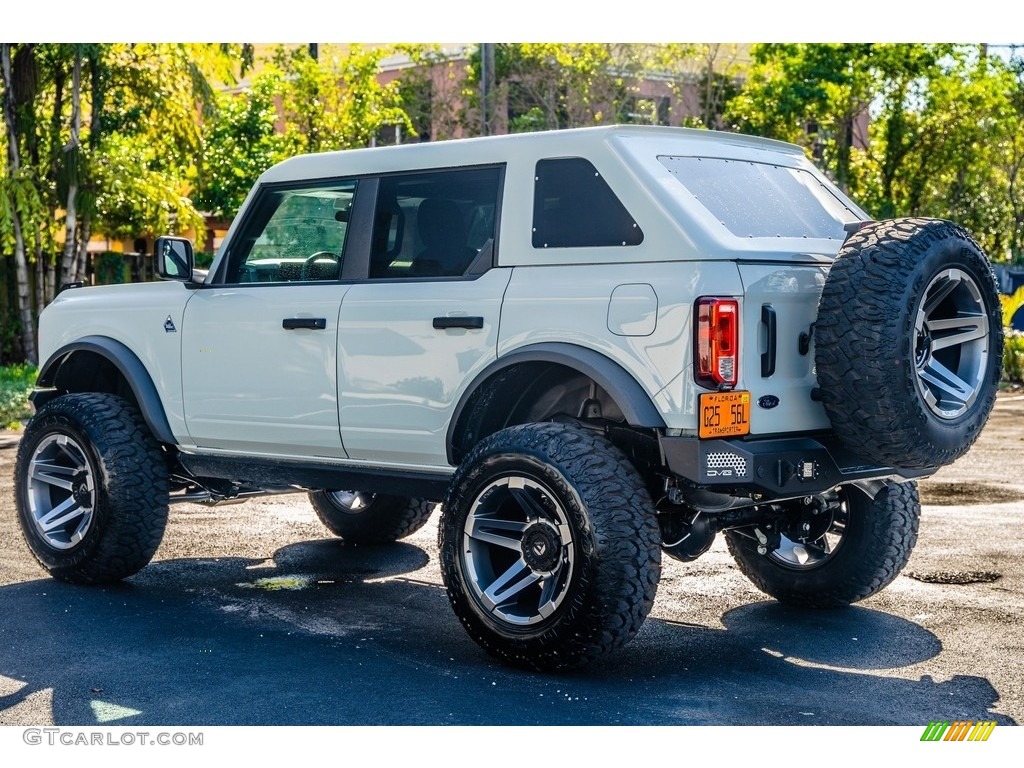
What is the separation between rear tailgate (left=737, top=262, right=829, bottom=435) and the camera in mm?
4992

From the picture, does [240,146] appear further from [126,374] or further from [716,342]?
[716,342]

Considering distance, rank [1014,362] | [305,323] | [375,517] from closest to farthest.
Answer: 1. [305,323]
2. [375,517]
3. [1014,362]

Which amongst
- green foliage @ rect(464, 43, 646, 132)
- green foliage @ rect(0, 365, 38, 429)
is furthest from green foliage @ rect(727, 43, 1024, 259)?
green foliage @ rect(0, 365, 38, 429)

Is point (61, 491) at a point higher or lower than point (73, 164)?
lower

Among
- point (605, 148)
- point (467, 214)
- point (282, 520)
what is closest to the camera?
point (605, 148)

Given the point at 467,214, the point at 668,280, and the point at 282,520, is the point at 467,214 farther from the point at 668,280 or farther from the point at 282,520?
the point at 282,520

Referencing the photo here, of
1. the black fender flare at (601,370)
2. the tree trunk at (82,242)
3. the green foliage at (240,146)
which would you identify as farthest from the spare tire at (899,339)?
the green foliage at (240,146)

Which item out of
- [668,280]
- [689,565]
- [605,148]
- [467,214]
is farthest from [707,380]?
[689,565]

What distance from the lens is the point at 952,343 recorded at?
5324 mm

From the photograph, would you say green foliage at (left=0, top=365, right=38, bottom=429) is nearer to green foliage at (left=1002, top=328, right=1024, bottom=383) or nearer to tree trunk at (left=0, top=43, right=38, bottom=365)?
tree trunk at (left=0, top=43, right=38, bottom=365)

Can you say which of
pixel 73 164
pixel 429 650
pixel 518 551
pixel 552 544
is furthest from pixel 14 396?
pixel 552 544

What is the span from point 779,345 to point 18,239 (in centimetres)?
1497

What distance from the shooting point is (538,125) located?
27875mm

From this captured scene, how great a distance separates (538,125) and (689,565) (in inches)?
842
